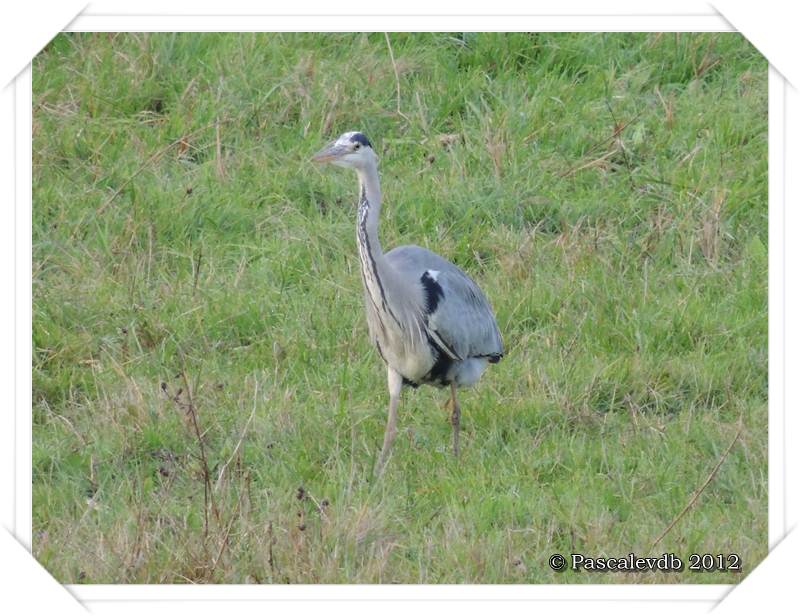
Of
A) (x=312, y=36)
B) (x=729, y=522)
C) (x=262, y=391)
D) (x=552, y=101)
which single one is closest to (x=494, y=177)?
(x=552, y=101)

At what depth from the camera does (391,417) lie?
743cm

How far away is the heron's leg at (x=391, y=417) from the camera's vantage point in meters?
7.30

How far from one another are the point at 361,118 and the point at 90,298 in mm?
2089

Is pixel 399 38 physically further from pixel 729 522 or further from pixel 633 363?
pixel 729 522

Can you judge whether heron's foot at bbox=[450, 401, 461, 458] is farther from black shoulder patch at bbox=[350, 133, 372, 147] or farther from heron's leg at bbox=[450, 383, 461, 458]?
black shoulder patch at bbox=[350, 133, 372, 147]

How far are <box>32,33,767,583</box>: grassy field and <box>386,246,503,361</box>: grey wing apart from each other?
0.27m

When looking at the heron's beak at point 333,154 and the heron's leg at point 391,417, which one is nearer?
the heron's beak at point 333,154

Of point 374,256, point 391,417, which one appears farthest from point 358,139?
point 391,417

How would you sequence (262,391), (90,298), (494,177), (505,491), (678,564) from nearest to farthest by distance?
(678,564)
(505,491)
(262,391)
(90,298)
(494,177)

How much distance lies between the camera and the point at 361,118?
9.61m

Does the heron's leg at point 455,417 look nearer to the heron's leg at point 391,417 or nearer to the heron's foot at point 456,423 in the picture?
the heron's foot at point 456,423

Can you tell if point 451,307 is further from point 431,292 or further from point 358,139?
point 358,139

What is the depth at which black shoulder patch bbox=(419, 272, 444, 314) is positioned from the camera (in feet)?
24.9

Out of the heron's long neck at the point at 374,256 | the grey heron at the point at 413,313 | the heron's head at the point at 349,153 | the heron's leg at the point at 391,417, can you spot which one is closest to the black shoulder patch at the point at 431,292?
the grey heron at the point at 413,313
